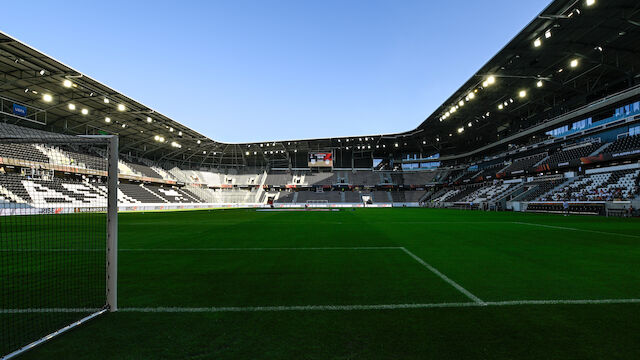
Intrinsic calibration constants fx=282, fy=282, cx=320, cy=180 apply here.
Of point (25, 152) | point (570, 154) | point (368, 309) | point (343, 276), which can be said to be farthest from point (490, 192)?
point (25, 152)

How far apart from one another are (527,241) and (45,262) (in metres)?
14.1

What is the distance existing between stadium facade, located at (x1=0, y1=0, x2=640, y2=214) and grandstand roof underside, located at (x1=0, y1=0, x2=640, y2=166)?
15cm

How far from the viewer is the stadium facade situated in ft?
73.4

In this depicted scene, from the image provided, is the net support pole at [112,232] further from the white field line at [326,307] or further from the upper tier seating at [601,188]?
the upper tier seating at [601,188]

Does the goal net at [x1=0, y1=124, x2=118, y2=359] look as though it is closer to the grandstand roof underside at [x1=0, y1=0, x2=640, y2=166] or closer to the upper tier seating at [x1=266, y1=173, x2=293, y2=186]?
the grandstand roof underside at [x1=0, y1=0, x2=640, y2=166]

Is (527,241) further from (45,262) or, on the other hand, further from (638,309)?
(45,262)

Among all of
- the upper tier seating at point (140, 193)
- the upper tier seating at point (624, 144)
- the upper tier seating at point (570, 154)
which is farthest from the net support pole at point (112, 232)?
the upper tier seating at point (140, 193)

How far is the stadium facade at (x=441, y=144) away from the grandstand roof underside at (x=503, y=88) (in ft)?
0.48

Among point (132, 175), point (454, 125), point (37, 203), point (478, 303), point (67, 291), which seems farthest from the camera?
point (132, 175)

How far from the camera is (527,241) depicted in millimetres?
9766

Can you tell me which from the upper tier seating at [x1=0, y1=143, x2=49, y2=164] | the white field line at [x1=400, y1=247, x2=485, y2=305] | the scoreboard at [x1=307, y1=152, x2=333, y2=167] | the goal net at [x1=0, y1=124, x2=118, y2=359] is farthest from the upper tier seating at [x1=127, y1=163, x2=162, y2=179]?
the white field line at [x1=400, y1=247, x2=485, y2=305]

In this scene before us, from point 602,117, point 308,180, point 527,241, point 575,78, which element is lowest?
point 527,241

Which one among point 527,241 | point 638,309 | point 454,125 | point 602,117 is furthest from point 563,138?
point 638,309

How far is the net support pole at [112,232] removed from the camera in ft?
12.4
